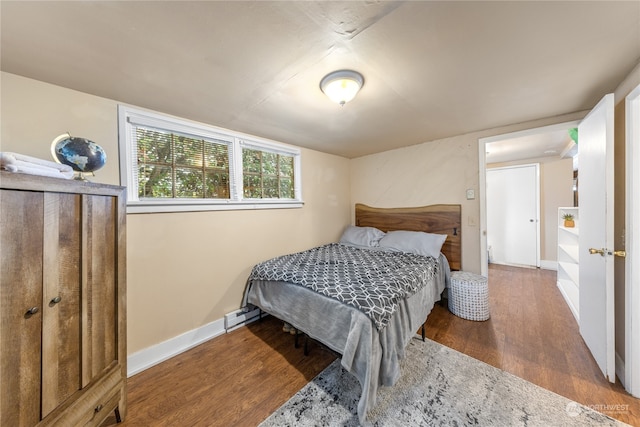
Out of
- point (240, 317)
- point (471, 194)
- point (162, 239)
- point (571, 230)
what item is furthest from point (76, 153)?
point (571, 230)

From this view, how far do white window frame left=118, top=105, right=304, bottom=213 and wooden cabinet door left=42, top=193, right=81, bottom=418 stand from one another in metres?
0.77

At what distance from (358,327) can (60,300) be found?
154cm

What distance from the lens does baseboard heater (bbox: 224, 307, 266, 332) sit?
2285 millimetres

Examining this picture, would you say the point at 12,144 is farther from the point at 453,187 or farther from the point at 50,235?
the point at 453,187

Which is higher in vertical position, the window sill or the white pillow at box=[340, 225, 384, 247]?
the window sill

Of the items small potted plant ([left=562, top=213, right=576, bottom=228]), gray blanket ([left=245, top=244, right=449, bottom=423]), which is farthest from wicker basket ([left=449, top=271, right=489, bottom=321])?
small potted plant ([left=562, top=213, right=576, bottom=228])

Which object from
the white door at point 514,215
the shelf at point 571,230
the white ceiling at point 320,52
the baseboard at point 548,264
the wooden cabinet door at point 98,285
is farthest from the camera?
the white door at point 514,215

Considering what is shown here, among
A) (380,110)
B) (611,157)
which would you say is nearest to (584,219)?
(611,157)

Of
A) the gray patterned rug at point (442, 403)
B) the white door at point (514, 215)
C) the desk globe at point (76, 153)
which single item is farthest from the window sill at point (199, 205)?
the white door at point (514, 215)

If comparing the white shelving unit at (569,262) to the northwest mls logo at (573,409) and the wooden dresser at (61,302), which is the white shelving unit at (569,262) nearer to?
the northwest mls logo at (573,409)

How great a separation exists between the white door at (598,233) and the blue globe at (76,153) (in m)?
3.29

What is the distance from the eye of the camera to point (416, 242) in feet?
9.03

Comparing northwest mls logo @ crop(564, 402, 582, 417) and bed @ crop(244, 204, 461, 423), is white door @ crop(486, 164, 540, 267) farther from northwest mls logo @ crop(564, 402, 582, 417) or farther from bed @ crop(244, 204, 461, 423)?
northwest mls logo @ crop(564, 402, 582, 417)

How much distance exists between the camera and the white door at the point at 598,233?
4.77 ft
